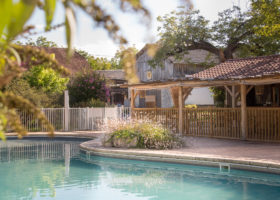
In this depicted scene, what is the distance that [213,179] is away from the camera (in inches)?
344

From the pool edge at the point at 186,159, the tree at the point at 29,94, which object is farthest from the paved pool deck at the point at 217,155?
the tree at the point at 29,94

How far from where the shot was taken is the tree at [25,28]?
563 mm

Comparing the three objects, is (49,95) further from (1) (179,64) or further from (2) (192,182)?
(2) (192,182)

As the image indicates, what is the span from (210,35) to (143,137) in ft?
46.5

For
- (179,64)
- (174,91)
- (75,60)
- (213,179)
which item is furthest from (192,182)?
(75,60)

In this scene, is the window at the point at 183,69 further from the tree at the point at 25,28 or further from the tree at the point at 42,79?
the tree at the point at 25,28

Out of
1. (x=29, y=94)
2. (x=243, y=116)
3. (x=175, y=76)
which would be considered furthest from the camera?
(x=175, y=76)

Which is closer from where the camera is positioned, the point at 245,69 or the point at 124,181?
the point at 124,181

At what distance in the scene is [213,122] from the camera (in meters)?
15.3

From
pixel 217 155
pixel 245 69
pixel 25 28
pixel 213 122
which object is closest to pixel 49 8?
pixel 25 28

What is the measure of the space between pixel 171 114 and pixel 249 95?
15.2 ft

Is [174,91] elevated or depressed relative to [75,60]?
depressed

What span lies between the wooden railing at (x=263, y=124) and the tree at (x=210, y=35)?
31.9 ft

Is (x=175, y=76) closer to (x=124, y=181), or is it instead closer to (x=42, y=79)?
(x=42, y=79)
